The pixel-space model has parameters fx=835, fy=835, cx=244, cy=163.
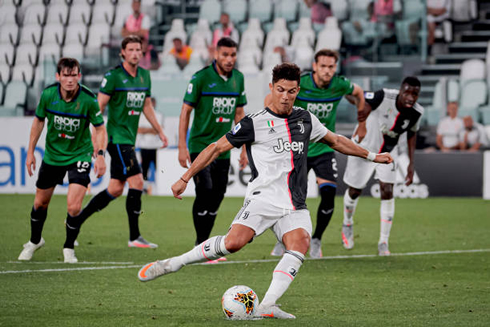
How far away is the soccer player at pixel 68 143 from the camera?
846 cm

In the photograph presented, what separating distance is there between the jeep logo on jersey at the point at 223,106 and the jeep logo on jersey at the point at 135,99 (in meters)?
1.23

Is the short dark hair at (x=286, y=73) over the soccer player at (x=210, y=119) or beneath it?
over

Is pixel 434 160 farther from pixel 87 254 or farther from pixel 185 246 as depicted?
pixel 87 254

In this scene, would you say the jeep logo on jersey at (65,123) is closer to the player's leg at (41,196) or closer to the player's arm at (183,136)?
the player's leg at (41,196)

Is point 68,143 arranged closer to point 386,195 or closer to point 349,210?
point 349,210

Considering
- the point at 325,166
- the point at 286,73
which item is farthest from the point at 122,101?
the point at 286,73

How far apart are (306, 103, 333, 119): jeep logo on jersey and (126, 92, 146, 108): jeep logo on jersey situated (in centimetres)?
206

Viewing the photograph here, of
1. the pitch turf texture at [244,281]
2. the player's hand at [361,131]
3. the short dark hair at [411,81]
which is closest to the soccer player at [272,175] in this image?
the pitch turf texture at [244,281]

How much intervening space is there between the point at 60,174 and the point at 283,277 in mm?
3722

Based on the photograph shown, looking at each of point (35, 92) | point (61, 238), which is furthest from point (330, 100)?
point (35, 92)

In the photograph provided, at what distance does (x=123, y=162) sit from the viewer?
976 centimetres

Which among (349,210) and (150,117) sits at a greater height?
(150,117)

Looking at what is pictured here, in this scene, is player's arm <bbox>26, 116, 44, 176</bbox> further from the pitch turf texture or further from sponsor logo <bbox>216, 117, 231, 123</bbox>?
sponsor logo <bbox>216, 117, 231, 123</bbox>

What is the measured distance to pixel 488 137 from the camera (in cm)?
1769
